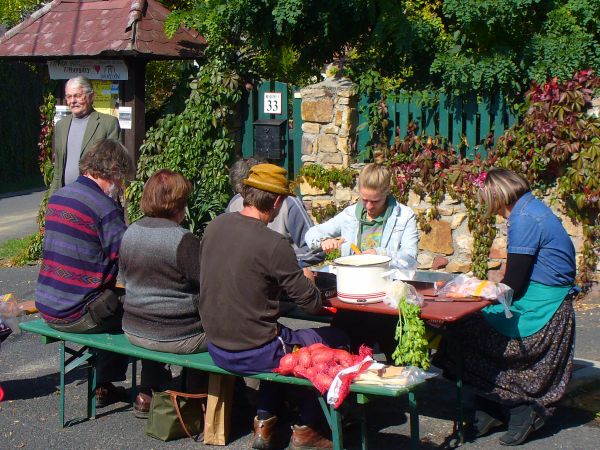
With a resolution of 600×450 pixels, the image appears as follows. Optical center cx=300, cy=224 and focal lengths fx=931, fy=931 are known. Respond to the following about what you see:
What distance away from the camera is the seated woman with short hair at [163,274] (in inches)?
194

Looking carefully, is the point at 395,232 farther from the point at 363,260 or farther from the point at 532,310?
the point at 532,310

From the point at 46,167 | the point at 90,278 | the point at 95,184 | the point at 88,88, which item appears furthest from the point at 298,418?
the point at 46,167

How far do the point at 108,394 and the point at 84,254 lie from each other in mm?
1015

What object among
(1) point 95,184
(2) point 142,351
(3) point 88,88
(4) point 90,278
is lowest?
(2) point 142,351

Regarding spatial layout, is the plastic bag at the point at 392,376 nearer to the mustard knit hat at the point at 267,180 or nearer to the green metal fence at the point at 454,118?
the mustard knit hat at the point at 267,180

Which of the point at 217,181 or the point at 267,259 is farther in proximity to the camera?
the point at 217,181

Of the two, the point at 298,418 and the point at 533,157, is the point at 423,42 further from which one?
the point at 298,418

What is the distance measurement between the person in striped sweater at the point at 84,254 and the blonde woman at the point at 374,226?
1266 mm

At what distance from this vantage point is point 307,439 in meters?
4.89

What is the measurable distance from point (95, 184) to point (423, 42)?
4306 millimetres

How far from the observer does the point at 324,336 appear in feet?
16.3

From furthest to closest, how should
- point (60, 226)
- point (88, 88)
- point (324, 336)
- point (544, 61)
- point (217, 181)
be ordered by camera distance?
point (217, 181) → point (544, 61) → point (88, 88) → point (60, 226) → point (324, 336)

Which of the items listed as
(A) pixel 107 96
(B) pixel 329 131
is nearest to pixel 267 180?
(B) pixel 329 131

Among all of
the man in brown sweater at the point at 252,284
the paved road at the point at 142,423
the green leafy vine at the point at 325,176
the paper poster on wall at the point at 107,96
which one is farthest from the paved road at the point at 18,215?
the man in brown sweater at the point at 252,284
